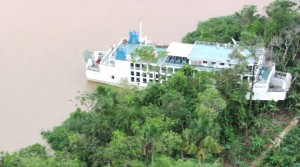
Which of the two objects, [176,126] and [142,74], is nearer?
[176,126]

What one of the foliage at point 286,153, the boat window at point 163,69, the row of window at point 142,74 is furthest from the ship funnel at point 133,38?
the foliage at point 286,153

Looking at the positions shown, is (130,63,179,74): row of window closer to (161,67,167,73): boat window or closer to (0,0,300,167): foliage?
(161,67,167,73): boat window

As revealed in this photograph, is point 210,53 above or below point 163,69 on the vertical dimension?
above

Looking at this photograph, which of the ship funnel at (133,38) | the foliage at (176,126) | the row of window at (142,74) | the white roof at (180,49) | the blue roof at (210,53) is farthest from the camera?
the ship funnel at (133,38)

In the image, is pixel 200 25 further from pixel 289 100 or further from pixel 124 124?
pixel 124 124

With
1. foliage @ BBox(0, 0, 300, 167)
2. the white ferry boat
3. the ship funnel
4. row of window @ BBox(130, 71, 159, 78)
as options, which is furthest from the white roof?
the ship funnel

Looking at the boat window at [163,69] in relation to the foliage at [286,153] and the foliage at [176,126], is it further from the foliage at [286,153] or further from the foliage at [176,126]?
the foliage at [286,153]

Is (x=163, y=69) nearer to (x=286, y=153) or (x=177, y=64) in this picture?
(x=177, y=64)

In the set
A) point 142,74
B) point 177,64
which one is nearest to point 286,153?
point 177,64

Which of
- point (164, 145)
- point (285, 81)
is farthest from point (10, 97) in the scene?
point (285, 81)

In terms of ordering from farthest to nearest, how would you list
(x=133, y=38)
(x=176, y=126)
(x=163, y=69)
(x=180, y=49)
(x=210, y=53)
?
1. (x=133, y=38)
2. (x=180, y=49)
3. (x=163, y=69)
4. (x=210, y=53)
5. (x=176, y=126)
